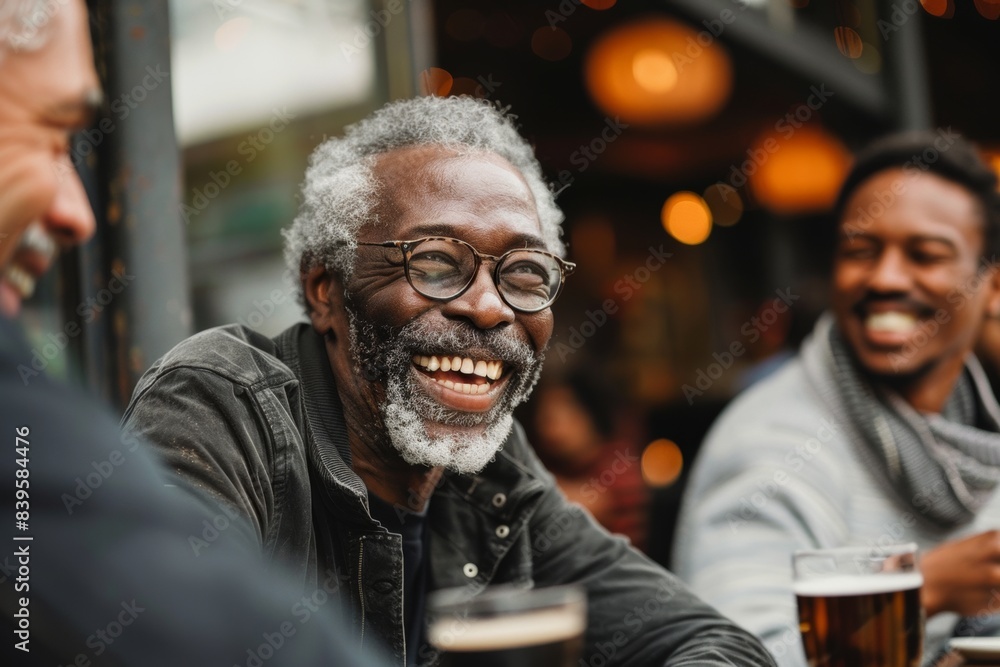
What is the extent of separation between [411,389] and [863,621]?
2.49ft

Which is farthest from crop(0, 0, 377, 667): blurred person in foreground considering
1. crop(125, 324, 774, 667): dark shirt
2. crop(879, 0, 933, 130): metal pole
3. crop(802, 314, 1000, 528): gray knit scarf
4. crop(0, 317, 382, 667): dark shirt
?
crop(879, 0, 933, 130): metal pole

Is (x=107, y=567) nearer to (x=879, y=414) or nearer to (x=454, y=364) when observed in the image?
(x=454, y=364)

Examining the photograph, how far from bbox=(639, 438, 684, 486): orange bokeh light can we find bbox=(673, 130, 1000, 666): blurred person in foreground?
12.8 ft

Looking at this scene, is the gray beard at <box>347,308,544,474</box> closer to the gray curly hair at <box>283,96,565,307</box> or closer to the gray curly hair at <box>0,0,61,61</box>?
the gray curly hair at <box>283,96,565,307</box>

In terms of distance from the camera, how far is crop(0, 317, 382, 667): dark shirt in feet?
2.20

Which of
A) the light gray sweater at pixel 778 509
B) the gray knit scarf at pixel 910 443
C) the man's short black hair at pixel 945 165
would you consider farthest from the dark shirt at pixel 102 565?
the man's short black hair at pixel 945 165

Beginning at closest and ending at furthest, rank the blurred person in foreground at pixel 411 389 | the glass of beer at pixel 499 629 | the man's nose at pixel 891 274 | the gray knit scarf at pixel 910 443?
the glass of beer at pixel 499 629
the blurred person in foreground at pixel 411 389
the gray knit scarf at pixel 910 443
the man's nose at pixel 891 274

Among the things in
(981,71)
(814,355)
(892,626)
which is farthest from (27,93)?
(981,71)

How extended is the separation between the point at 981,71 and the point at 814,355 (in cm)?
529

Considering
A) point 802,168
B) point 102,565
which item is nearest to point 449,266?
point 102,565

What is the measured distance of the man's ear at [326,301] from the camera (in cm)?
174

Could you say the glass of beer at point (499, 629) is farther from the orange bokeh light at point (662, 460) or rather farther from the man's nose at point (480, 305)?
the orange bokeh light at point (662, 460)

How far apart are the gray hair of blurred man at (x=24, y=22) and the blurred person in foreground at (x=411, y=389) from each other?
1.79 feet

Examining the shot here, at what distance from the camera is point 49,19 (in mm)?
981
